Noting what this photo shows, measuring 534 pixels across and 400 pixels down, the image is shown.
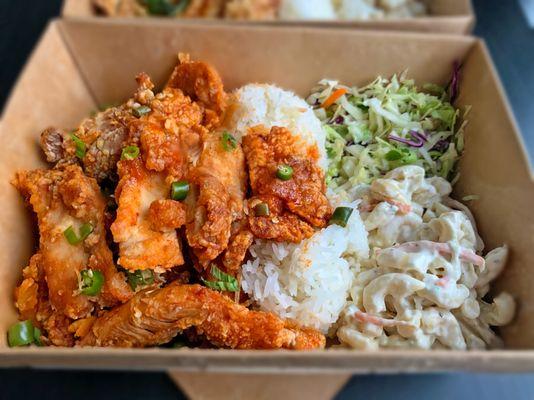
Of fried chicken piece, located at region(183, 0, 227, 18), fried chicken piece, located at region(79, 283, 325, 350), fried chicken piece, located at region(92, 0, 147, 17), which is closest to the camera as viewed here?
fried chicken piece, located at region(79, 283, 325, 350)

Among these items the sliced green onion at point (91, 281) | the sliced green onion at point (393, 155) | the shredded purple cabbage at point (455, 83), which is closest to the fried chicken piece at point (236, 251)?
the sliced green onion at point (91, 281)

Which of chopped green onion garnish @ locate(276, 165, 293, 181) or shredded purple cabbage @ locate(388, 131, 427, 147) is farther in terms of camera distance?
shredded purple cabbage @ locate(388, 131, 427, 147)

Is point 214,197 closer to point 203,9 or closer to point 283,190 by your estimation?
point 283,190

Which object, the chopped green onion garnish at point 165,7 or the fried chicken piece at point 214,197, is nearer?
the fried chicken piece at point 214,197

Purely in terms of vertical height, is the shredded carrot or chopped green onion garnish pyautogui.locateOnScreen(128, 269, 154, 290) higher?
the shredded carrot

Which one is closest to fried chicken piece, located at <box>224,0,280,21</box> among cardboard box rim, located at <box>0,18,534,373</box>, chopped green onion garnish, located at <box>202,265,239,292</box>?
chopped green onion garnish, located at <box>202,265,239,292</box>

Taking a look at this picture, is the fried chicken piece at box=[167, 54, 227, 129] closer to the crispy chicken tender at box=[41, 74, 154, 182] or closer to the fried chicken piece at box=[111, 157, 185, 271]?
the crispy chicken tender at box=[41, 74, 154, 182]

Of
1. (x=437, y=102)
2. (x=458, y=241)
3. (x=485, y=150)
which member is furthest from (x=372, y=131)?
(x=458, y=241)

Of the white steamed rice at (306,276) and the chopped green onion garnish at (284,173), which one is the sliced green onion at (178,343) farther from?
the chopped green onion garnish at (284,173)
